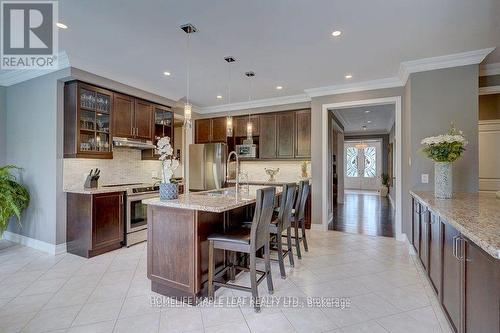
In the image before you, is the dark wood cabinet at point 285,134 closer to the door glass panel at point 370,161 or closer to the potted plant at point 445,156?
the potted plant at point 445,156

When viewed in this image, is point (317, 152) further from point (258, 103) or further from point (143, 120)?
point (143, 120)

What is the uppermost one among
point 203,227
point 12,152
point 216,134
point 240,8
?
point 240,8

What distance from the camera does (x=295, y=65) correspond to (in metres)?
3.72

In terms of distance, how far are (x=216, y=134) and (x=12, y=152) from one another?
3750 mm

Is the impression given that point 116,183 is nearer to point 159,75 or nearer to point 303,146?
point 159,75

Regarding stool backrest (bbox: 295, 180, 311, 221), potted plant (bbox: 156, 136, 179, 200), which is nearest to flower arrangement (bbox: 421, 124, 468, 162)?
stool backrest (bbox: 295, 180, 311, 221)

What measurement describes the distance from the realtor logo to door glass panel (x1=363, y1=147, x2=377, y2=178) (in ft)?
40.7

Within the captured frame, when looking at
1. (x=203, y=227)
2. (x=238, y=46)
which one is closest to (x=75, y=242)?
(x=203, y=227)

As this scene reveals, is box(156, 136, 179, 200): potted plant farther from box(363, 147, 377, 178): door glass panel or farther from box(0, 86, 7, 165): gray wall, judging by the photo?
box(363, 147, 377, 178): door glass panel

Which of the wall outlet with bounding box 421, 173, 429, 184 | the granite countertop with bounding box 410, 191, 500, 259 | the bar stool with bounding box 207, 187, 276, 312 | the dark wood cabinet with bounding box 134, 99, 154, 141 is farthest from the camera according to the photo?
the dark wood cabinet with bounding box 134, 99, 154, 141

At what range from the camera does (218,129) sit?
624 cm

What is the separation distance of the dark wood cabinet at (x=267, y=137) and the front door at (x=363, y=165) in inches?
298

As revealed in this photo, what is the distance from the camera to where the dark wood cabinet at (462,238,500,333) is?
1.19 metres

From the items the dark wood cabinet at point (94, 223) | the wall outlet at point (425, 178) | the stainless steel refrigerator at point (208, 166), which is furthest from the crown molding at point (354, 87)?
the dark wood cabinet at point (94, 223)
